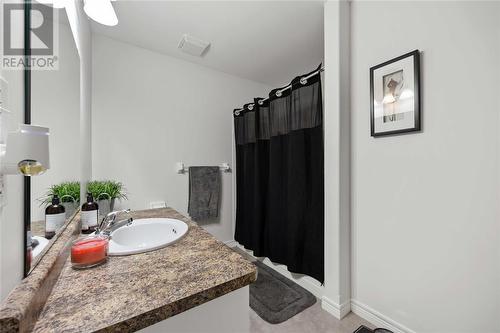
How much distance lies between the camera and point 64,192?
0.82 meters

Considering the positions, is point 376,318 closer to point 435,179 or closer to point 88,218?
point 435,179

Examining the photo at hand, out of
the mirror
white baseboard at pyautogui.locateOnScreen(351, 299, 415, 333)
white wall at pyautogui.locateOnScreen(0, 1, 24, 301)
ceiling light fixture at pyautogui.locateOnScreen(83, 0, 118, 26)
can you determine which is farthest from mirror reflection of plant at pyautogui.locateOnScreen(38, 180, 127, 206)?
white baseboard at pyautogui.locateOnScreen(351, 299, 415, 333)

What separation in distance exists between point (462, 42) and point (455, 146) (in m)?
0.53

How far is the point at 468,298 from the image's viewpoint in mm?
994

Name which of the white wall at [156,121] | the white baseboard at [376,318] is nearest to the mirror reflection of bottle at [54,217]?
the white wall at [156,121]

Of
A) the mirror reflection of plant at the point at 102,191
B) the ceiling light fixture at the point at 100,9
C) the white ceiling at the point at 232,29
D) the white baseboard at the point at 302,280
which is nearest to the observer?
the ceiling light fixture at the point at 100,9

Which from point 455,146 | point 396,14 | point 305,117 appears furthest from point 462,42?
point 305,117

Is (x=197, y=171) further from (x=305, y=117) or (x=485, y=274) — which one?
(x=485, y=274)

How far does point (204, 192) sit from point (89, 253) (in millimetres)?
1686

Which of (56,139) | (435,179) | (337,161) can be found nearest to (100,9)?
(56,139)

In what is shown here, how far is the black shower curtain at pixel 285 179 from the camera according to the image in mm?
1614

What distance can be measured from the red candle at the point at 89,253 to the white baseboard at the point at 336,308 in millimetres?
1494

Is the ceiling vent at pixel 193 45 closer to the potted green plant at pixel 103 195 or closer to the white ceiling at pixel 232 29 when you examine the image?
the white ceiling at pixel 232 29

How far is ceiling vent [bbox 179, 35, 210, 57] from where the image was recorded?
1.87 metres
